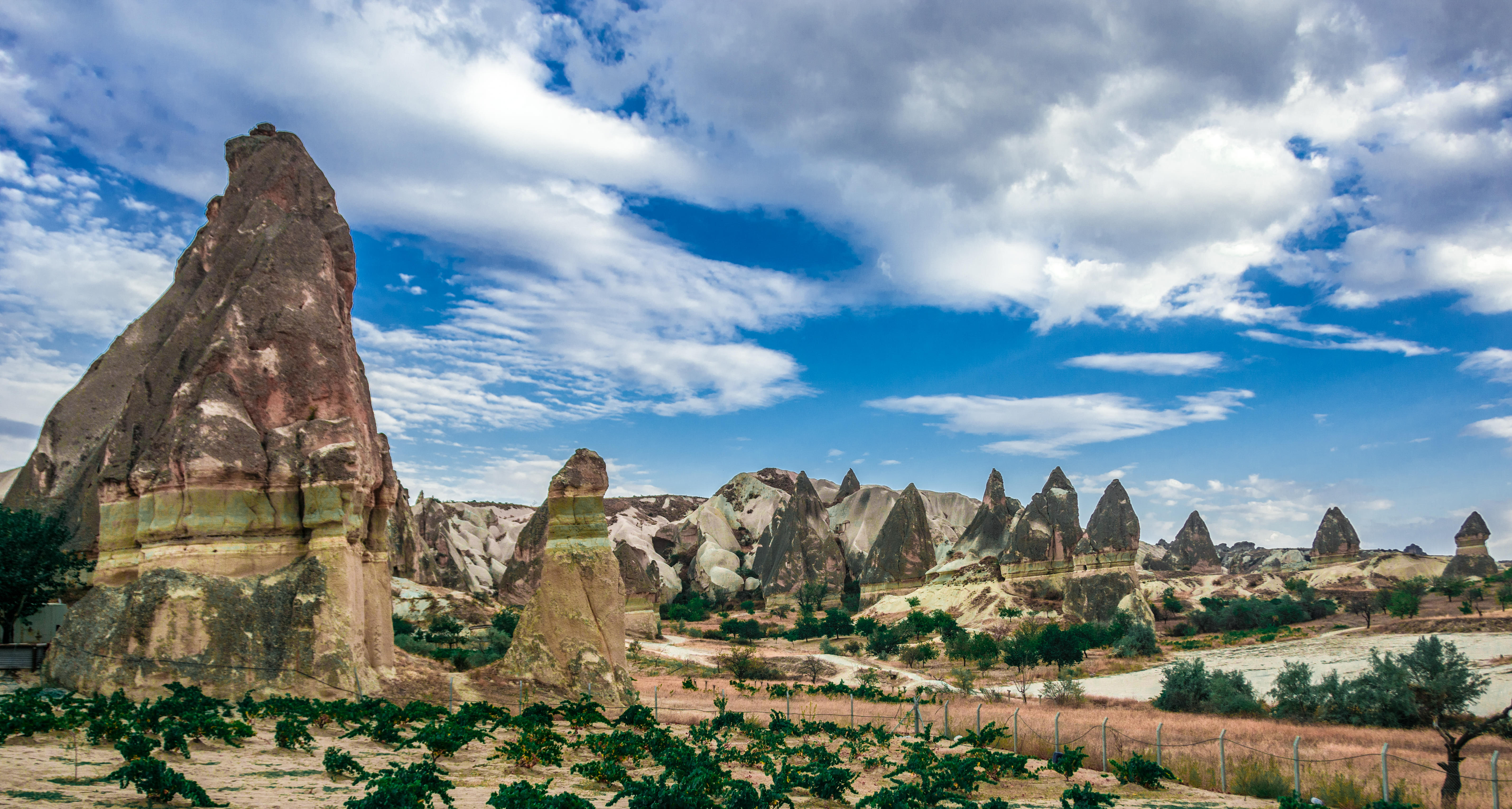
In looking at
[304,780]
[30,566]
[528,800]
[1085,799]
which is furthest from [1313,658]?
[30,566]

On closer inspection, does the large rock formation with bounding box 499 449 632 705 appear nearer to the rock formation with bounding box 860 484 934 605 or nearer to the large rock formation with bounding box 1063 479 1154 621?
the large rock formation with bounding box 1063 479 1154 621

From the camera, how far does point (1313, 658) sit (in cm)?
3488

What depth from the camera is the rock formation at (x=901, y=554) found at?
6550 cm

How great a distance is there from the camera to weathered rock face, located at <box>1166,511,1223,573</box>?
313ft

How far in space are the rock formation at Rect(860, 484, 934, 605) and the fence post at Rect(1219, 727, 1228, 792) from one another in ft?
164

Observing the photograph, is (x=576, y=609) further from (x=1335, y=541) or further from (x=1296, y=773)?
(x=1335, y=541)

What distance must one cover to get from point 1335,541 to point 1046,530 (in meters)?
31.0

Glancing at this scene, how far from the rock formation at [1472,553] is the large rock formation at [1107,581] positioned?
2328cm

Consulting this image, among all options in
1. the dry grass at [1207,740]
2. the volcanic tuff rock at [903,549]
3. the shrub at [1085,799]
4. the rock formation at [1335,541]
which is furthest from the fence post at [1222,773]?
the rock formation at [1335,541]

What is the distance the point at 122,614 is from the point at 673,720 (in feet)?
34.7

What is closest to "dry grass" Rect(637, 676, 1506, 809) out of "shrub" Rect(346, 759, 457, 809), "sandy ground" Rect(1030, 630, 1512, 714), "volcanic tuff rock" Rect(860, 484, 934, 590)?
"sandy ground" Rect(1030, 630, 1512, 714)

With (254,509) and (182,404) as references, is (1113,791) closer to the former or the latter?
(254,509)

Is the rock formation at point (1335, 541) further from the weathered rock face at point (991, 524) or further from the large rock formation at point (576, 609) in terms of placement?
the large rock formation at point (576, 609)

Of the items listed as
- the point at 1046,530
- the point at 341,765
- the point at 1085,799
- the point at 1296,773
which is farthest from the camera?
the point at 1046,530
